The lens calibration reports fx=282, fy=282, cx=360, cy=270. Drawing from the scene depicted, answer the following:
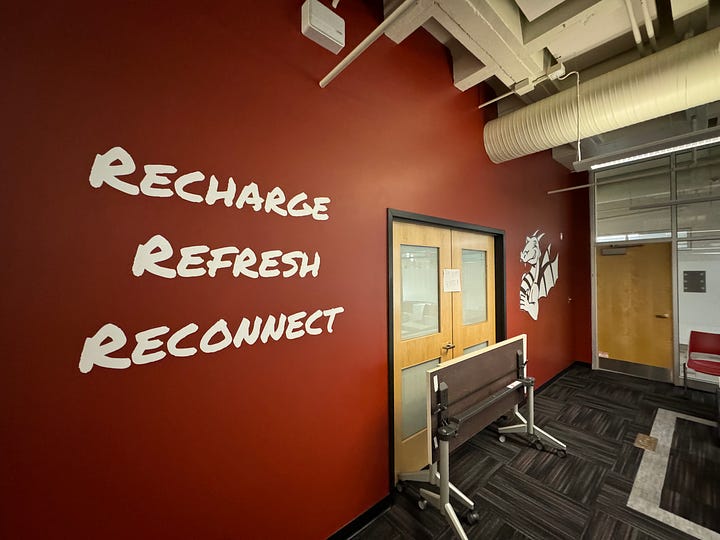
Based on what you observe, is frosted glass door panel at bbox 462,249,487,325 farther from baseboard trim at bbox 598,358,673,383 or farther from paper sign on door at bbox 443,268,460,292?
baseboard trim at bbox 598,358,673,383

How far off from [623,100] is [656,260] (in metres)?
3.34

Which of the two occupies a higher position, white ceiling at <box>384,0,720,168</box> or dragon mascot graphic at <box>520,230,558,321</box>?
white ceiling at <box>384,0,720,168</box>

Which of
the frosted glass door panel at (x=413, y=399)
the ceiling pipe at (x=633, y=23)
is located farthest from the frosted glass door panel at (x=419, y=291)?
the ceiling pipe at (x=633, y=23)

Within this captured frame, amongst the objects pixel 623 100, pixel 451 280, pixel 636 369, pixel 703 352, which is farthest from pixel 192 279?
pixel 636 369

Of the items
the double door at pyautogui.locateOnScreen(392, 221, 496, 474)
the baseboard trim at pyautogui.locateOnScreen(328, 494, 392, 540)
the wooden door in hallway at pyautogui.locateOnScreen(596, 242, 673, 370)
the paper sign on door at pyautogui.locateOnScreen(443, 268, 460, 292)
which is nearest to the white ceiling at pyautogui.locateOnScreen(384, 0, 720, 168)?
the double door at pyautogui.locateOnScreen(392, 221, 496, 474)

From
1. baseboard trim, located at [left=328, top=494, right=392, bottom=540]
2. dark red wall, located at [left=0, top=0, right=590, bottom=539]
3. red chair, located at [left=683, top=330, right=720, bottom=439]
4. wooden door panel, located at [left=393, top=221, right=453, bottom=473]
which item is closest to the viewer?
dark red wall, located at [left=0, top=0, right=590, bottom=539]

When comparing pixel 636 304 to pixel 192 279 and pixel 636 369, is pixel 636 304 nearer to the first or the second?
pixel 636 369

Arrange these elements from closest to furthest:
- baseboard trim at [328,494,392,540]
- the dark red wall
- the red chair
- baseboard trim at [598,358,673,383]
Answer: the dark red wall, baseboard trim at [328,494,392,540], the red chair, baseboard trim at [598,358,673,383]

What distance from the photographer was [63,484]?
101 cm

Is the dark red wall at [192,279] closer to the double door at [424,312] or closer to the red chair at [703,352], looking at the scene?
the double door at [424,312]

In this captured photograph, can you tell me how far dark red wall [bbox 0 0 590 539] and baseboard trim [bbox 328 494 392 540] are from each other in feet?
0.18

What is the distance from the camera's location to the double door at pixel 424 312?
7.34ft

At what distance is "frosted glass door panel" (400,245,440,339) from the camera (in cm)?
231

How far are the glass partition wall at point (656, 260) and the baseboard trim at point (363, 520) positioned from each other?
15.0 feet
